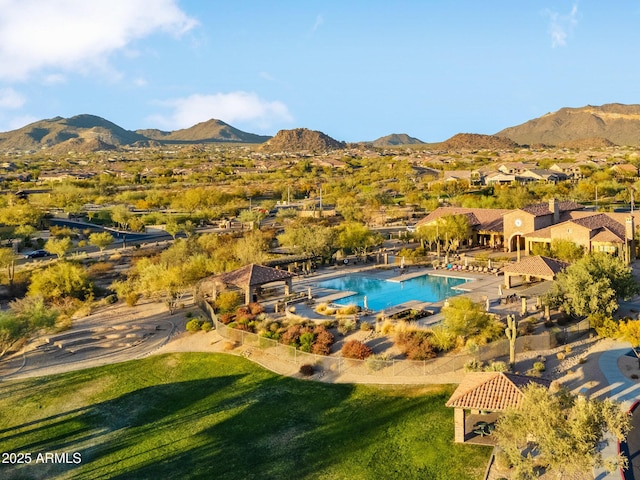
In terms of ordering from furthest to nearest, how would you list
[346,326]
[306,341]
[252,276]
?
[252,276] < [346,326] < [306,341]

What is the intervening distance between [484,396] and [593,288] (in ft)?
41.7

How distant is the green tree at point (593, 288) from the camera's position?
93.5 ft

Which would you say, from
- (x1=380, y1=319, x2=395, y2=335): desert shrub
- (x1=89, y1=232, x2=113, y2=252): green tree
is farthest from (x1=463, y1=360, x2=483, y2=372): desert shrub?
(x1=89, y1=232, x2=113, y2=252): green tree

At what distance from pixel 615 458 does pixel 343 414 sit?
9.41 metres

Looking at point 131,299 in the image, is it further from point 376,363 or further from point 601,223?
point 601,223

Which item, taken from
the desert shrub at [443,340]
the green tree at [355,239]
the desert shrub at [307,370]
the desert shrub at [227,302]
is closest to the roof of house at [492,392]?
the desert shrub at [443,340]

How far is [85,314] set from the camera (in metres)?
35.9

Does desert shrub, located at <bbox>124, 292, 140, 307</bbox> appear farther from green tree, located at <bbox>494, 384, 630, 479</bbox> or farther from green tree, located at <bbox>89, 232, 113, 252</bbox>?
green tree, located at <bbox>494, 384, 630, 479</bbox>

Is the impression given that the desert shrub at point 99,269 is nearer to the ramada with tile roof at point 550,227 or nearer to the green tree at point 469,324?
the ramada with tile roof at point 550,227

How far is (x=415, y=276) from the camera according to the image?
4322 centimetres

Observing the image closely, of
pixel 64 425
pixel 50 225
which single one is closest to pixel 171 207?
pixel 50 225

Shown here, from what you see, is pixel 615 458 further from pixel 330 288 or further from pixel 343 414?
pixel 330 288

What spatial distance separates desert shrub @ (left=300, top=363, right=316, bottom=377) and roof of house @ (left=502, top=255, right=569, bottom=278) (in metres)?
17.4

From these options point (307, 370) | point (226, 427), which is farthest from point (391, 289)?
point (226, 427)
